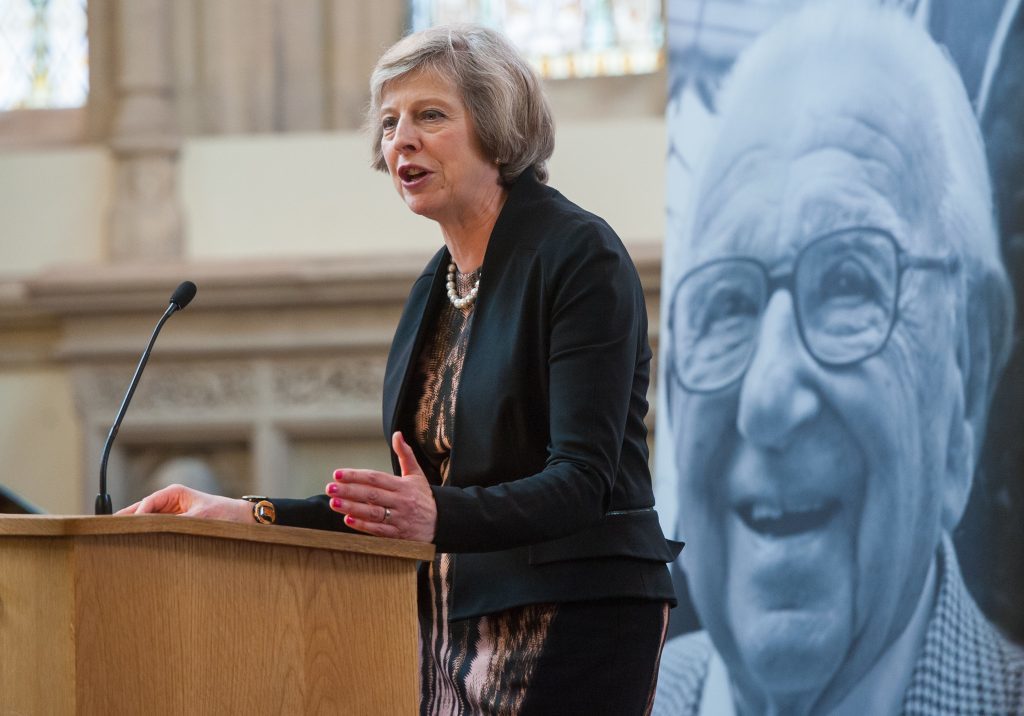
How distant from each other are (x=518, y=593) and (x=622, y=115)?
4591 mm

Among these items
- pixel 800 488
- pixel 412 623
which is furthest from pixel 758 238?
pixel 412 623

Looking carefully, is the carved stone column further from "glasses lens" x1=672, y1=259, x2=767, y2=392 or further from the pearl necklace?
the pearl necklace

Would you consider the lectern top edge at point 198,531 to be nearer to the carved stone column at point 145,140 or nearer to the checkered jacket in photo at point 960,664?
the checkered jacket in photo at point 960,664

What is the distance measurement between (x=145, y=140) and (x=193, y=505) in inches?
186

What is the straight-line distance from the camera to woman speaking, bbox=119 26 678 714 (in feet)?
5.86

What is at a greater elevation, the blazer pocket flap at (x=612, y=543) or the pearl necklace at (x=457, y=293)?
the pearl necklace at (x=457, y=293)

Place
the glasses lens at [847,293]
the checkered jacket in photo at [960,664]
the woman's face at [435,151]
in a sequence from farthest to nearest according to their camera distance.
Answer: the glasses lens at [847,293] < the checkered jacket in photo at [960,664] < the woman's face at [435,151]

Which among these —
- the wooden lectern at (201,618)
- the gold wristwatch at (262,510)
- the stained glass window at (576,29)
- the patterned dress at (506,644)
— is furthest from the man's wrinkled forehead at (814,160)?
the stained glass window at (576,29)

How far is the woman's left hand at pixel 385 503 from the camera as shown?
1617mm

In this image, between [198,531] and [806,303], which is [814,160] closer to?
[806,303]

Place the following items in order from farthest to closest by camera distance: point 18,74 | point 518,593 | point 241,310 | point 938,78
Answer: point 18,74 < point 241,310 < point 938,78 < point 518,593

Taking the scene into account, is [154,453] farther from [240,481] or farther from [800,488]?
[800,488]

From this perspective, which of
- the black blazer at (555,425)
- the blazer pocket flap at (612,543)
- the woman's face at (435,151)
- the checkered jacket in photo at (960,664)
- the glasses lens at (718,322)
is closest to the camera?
the black blazer at (555,425)

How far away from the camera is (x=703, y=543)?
116 inches
